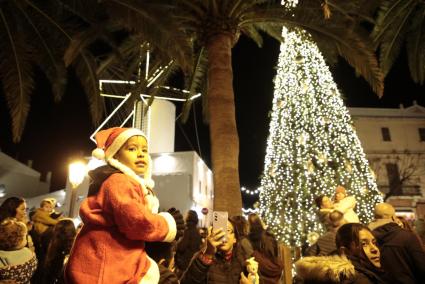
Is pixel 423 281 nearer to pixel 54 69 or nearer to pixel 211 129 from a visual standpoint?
pixel 211 129

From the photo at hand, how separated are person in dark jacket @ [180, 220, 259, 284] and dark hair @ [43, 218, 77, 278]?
4.65 feet

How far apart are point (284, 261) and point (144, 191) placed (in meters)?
4.21

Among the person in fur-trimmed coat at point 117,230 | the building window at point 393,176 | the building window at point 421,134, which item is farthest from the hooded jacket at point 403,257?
the building window at point 421,134

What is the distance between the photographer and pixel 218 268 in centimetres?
363

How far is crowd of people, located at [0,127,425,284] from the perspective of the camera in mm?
2408

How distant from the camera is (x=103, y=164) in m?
2.90

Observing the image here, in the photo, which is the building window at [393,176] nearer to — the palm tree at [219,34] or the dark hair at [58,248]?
the palm tree at [219,34]

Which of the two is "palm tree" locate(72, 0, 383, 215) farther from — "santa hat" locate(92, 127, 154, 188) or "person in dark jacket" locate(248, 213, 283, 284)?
"santa hat" locate(92, 127, 154, 188)

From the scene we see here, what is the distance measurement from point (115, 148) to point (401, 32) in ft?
33.1

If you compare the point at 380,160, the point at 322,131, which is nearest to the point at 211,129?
the point at 322,131

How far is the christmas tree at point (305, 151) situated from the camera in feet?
40.8

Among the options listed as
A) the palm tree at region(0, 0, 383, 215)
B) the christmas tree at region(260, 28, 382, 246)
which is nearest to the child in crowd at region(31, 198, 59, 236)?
the palm tree at region(0, 0, 383, 215)

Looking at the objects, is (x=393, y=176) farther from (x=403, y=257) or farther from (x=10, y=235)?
(x=10, y=235)

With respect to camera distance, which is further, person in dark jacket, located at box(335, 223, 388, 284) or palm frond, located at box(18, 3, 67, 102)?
palm frond, located at box(18, 3, 67, 102)
